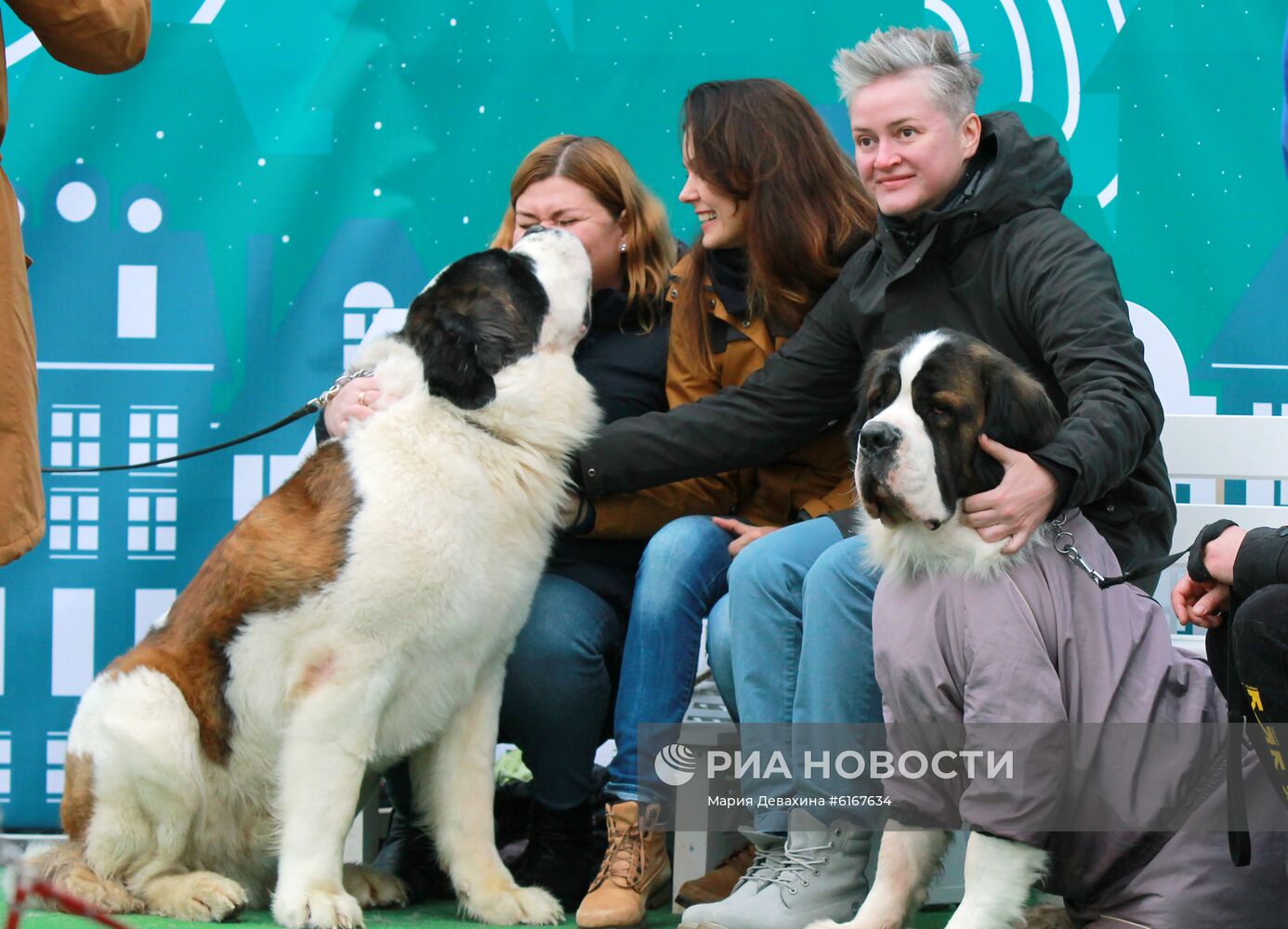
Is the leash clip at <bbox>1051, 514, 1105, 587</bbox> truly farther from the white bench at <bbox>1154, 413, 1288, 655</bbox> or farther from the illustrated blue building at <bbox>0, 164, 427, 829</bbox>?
the illustrated blue building at <bbox>0, 164, 427, 829</bbox>

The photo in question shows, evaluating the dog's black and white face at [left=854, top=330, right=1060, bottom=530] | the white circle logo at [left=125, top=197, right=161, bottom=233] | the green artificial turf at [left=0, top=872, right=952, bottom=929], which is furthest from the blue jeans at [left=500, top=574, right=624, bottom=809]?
the white circle logo at [left=125, top=197, right=161, bottom=233]

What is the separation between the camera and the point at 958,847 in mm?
3203

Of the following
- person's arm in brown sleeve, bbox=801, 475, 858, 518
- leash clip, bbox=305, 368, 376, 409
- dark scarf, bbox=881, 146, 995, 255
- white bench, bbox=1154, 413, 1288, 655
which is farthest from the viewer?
white bench, bbox=1154, 413, 1288, 655

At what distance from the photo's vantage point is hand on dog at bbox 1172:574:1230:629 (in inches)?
92.7

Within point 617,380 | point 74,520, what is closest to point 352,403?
point 617,380

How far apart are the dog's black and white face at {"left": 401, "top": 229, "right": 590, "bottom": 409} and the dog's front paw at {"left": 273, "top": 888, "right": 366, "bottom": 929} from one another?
1150 millimetres

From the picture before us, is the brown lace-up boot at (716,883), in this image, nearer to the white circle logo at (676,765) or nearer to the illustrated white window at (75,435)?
the white circle logo at (676,765)

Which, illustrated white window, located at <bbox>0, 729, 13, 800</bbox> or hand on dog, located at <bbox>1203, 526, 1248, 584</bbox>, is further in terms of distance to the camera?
illustrated white window, located at <bbox>0, 729, 13, 800</bbox>

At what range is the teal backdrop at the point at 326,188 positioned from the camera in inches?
167

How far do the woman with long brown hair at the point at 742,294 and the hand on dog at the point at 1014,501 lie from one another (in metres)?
0.93

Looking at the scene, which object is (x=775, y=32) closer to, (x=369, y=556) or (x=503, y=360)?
(x=503, y=360)

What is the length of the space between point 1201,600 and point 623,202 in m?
2.06

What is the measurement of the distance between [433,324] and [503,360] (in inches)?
7.6

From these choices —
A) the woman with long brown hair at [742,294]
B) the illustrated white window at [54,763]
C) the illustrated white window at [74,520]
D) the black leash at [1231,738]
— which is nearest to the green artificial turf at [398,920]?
the woman with long brown hair at [742,294]
